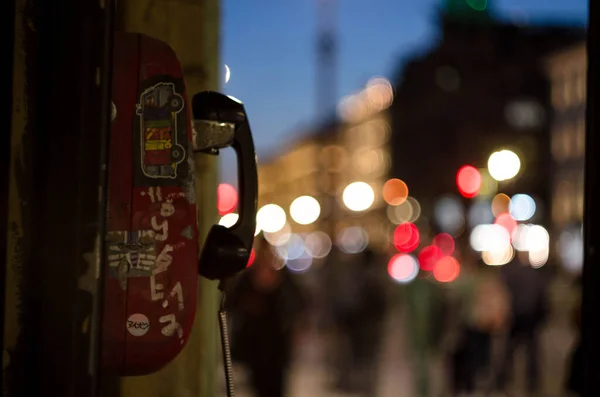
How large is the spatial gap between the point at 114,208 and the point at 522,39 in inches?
2914

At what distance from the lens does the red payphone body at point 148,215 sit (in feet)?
7.59

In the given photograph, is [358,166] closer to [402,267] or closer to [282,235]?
[282,235]

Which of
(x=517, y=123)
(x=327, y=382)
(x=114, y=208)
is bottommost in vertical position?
(x=327, y=382)

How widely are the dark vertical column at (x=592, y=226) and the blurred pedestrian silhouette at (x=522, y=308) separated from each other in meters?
9.63

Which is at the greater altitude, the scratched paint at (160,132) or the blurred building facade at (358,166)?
the blurred building facade at (358,166)

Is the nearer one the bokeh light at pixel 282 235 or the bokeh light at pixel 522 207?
the bokeh light at pixel 522 207

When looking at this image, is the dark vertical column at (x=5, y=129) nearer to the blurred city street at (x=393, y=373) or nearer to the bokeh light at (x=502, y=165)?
the blurred city street at (x=393, y=373)

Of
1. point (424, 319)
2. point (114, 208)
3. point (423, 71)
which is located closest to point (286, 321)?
point (424, 319)

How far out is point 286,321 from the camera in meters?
8.20

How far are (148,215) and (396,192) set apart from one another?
81660mm

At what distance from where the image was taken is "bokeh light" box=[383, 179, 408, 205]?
272 feet

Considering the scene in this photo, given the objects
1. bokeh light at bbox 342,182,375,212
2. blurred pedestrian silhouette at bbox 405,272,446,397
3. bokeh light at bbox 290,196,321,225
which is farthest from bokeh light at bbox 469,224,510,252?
blurred pedestrian silhouette at bbox 405,272,446,397

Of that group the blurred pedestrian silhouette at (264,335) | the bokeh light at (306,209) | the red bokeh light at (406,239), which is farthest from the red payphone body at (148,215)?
the bokeh light at (306,209)

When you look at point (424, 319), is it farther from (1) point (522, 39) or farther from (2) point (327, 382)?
(1) point (522, 39)
